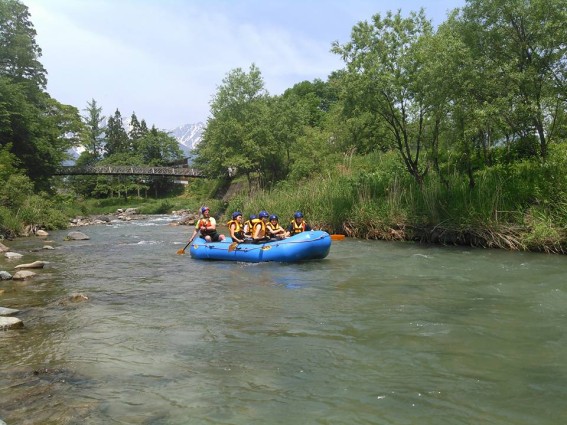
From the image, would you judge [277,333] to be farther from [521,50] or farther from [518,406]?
[521,50]

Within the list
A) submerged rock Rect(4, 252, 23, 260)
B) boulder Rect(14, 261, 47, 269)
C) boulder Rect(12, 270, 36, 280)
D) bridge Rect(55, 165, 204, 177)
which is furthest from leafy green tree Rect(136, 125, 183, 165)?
boulder Rect(12, 270, 36, 280)

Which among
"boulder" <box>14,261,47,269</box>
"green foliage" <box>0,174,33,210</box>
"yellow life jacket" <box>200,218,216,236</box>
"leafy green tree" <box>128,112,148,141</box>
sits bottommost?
"boulder" <box>14,261,47,269</box>

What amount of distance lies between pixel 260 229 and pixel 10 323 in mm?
7064

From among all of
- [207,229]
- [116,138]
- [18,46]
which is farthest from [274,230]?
[116,138]

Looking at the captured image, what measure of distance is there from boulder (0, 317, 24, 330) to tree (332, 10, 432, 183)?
12.6m

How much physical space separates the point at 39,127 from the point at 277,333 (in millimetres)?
31640

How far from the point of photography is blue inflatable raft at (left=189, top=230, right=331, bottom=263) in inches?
449

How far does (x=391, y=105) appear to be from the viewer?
16.5 m

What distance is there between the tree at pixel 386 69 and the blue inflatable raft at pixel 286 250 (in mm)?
6547

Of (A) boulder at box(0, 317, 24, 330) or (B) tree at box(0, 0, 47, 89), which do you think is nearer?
(A) boulder at box(0, 317, 24, 330)

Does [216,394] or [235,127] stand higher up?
[235,127]

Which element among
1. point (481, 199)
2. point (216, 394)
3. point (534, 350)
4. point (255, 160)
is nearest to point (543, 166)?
point (481, 199)

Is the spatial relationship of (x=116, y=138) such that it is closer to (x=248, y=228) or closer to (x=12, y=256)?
(x=12, y=256)

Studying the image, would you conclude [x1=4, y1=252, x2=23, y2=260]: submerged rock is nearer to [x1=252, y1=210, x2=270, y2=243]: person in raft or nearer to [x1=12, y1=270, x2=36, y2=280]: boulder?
[x1=12, y1=270, x2=36, y2=280]: boulder
